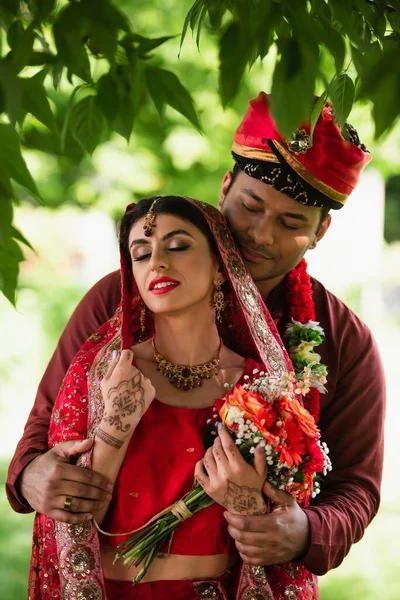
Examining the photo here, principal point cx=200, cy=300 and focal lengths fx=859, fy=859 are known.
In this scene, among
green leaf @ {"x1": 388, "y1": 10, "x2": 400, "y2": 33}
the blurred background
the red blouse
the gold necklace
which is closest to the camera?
green leaf @ {"x1": 388, "y1": 10, "x2": 400, "y2": 33}

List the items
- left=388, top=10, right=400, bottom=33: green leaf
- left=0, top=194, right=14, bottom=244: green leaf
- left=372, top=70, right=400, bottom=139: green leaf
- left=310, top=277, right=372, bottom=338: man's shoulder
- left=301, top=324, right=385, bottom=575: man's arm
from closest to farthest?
left=372, top=70, right=400, bottom=139: green leaf < left=0, top=194, right=14, bottom=244: green leaf < left=388, top=10, right=400, bottom=33: green leaf < left=301, top=324, right=385, bottom=575: man's arm < left=310, top=277, right=372, bottom=338: man's shoulder

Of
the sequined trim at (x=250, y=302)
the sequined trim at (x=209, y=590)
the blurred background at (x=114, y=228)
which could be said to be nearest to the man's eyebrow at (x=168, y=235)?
the sequined trim at (x=250, y=302)

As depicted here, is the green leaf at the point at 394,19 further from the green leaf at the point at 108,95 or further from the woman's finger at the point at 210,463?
the woman's finger at the point at 210,463

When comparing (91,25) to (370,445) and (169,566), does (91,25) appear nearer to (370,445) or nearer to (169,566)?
(169,566)

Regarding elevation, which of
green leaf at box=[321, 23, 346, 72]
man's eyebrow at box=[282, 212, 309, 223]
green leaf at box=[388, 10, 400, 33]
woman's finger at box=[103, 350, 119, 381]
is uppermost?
green leaf at box=[388, 10, 400, 33]

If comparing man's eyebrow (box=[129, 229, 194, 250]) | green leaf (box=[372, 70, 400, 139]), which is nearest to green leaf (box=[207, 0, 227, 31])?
green leaf (box=[372, 70, 400, 139])

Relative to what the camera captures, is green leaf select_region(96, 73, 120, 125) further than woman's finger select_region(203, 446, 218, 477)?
No

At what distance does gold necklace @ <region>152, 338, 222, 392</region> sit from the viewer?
2502mm

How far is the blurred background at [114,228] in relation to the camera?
21.7 ft

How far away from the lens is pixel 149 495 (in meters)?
2.38

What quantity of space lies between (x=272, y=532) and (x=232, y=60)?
144cm

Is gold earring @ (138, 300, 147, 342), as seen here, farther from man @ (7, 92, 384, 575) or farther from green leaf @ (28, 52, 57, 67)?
green leaf @ (28, 52, 57, 67)

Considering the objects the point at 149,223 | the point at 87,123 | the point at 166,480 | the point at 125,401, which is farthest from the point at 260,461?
the point at 87,123

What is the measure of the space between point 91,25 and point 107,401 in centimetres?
117
